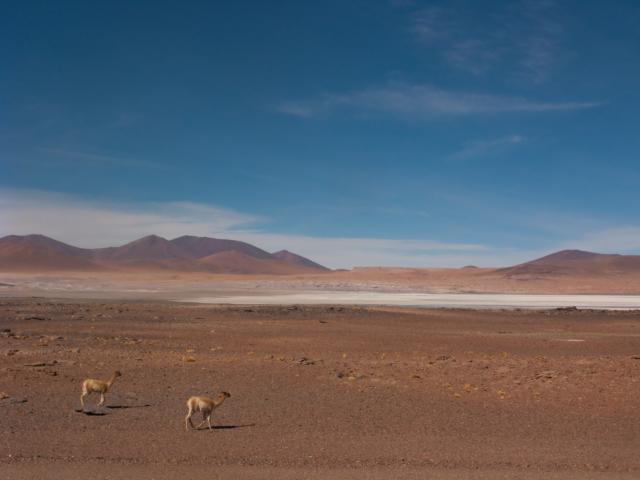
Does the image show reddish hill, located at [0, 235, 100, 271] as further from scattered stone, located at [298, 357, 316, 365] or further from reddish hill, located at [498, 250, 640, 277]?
scattered stone, located at [298, 357, 316, 365]

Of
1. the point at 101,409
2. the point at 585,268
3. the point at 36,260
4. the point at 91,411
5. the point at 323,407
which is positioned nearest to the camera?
the point at 91,411

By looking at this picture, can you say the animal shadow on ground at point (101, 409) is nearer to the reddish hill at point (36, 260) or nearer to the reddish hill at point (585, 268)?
the reddish hill at point (585, 268)

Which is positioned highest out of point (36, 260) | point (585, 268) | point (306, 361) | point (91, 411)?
point (585, 268)

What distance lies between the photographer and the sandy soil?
27.0ft

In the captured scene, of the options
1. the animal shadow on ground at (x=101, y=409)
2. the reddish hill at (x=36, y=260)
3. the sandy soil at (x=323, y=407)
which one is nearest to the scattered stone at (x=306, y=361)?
the sandy soil at (x=323, y=407)

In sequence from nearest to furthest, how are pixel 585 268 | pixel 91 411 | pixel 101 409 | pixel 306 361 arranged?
pixel 91 411 < pixel 101 409 < pixel 306 361 < pixel 585 268

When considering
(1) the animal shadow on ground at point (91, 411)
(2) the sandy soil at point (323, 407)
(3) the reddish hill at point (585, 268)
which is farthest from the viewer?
(3) the reddish hill at point (585, 268)

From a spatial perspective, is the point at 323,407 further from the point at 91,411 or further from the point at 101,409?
the point at 91,411

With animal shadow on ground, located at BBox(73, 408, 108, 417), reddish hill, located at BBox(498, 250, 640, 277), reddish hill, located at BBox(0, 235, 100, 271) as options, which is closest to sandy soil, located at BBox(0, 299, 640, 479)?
animal shadow on ground, located at BBox(73, 408, 108, 417)

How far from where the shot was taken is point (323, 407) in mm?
11617

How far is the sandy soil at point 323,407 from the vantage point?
8.23 metres

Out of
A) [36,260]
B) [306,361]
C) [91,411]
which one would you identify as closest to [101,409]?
[91,411]

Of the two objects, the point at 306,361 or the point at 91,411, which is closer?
the point at 91,411

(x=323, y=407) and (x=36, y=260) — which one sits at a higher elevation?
(x=36, y=260)
